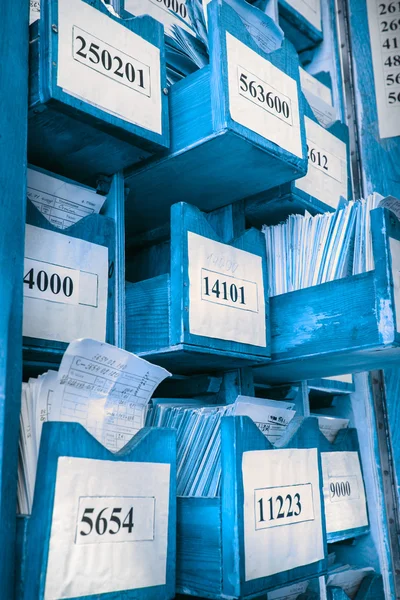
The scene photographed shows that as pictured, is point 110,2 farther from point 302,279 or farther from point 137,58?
point 302,279

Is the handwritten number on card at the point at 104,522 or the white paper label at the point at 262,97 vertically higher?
the white paper label at the point at 262,97

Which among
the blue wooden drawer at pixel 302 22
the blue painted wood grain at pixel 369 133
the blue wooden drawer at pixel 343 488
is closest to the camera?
the blue wooden drawer at pixel 343 488

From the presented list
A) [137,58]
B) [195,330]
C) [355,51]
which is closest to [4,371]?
[195,330]

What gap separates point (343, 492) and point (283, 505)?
669 millimetres

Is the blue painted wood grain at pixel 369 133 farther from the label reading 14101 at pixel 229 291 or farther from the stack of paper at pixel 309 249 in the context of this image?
the label reading 14101 at pixel 229 291

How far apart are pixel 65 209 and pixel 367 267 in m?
0.57

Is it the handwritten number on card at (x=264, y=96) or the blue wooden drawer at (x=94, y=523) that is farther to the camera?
the handwritten number on card at (x=264, y=96)

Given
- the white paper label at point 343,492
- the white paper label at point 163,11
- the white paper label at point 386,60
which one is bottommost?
the white paper label at point 343,492

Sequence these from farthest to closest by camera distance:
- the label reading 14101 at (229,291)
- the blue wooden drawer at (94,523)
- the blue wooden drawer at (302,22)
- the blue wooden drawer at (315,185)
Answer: the blue wooden drawer at (302,22), the blue wooden drawer at (315,185), the label reading 14101 at (229,291), the blue wooden drawer at (94,523)

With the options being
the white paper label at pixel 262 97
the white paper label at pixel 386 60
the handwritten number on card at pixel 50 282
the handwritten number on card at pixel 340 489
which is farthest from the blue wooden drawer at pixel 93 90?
the white paper label at pixel 386 60

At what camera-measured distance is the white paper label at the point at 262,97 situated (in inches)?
43.8

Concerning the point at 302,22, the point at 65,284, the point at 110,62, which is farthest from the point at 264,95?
the point at 302,22

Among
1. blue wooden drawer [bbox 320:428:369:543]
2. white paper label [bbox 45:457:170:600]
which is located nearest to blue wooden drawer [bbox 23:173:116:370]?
white paper label [bbox 45:457:170:600]

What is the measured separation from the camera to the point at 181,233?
1123 mm
